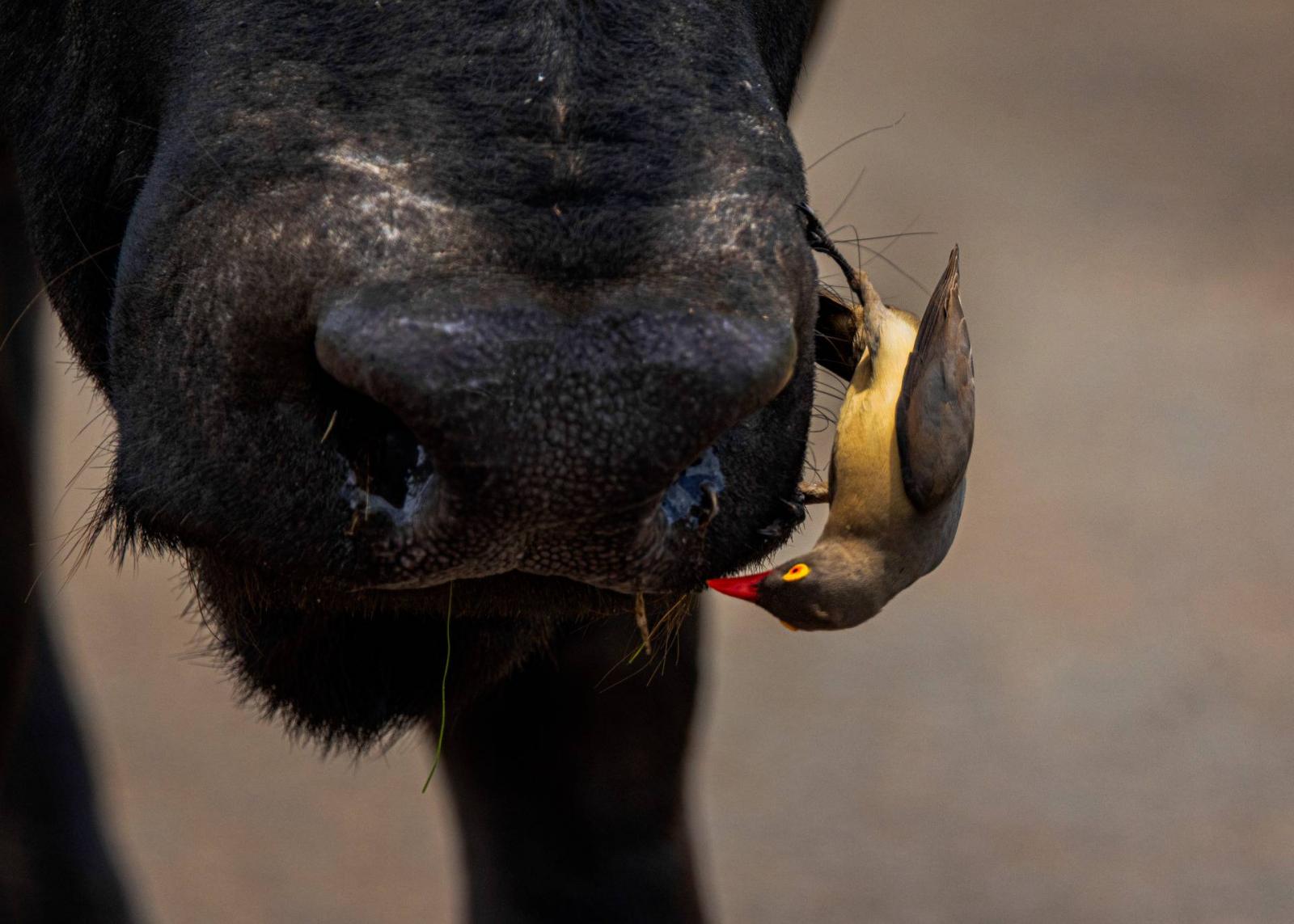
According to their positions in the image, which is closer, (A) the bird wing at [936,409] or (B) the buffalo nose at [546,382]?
(B) the buffalo nose at [546,382]

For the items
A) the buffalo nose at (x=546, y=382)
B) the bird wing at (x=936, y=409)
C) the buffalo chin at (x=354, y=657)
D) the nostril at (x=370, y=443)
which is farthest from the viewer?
the buffalo chin at (x=354, y=657)

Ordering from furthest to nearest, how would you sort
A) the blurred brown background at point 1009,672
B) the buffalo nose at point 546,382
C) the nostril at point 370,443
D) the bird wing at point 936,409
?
the blurred brown background at point 1009,672, the bird wing at point 936,409, the nostril at point 370,443, the buffalo nose at point 546,382

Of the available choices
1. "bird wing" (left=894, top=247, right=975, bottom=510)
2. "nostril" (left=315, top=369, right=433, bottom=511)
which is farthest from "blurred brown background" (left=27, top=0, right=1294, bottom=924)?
"nostril" (left=315, top=369, right=433, bottom=511)

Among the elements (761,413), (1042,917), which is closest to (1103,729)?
(1042,917)

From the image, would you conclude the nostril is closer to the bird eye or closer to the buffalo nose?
the buffalo nose

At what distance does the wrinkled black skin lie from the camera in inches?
48.9

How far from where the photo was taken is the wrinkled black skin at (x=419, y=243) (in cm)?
124

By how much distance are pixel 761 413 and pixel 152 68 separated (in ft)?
2.19

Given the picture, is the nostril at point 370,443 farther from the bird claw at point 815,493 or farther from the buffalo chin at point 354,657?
the bird claw at point 815,493

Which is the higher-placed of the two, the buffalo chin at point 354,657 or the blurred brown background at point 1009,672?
the buffalo chin at point 354,657

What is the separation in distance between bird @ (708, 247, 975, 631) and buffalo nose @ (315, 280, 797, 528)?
1.27 ft

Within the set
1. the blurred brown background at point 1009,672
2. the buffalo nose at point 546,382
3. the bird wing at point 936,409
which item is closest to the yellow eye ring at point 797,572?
the bird wing at point 936,409

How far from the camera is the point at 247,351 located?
131cm

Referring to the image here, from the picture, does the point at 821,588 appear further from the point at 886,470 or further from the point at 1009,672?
the point at 1009,672
